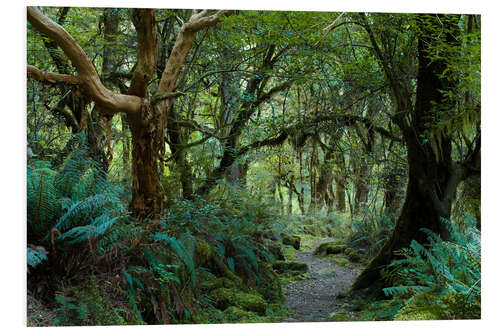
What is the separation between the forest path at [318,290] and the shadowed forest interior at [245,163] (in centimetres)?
3

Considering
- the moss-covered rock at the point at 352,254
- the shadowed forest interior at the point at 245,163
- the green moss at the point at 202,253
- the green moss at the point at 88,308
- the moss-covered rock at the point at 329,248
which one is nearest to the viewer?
the green moss at the point at 88,308

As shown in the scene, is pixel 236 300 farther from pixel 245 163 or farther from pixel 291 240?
pixel 291 240

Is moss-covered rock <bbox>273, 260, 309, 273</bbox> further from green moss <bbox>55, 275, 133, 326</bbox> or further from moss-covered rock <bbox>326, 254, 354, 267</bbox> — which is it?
green moss <bbox>55, 275, 133, 326</bbox>

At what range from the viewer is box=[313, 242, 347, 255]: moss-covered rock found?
5.73 metres

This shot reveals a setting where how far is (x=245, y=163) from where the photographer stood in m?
5.15

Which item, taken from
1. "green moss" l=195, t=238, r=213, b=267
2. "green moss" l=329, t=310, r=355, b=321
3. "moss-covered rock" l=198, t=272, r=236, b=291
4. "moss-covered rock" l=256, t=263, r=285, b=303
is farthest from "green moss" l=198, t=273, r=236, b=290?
"green moss" l=329, t=310, r=355, b=321

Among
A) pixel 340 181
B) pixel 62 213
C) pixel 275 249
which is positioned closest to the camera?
pixel 62 213

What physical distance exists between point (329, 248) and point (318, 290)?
5.59 ft

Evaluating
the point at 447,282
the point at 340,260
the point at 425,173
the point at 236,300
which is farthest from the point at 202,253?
the point at 340,260

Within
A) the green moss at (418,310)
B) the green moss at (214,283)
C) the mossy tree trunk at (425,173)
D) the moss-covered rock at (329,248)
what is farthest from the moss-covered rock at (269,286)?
the moss-covered rock at (329,248)

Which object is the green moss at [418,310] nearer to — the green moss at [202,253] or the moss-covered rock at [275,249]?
the green moss at [202,253]

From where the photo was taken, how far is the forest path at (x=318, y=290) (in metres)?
3.59

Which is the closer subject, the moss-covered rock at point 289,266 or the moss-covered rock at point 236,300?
the moss-covered rock at point 236,300
